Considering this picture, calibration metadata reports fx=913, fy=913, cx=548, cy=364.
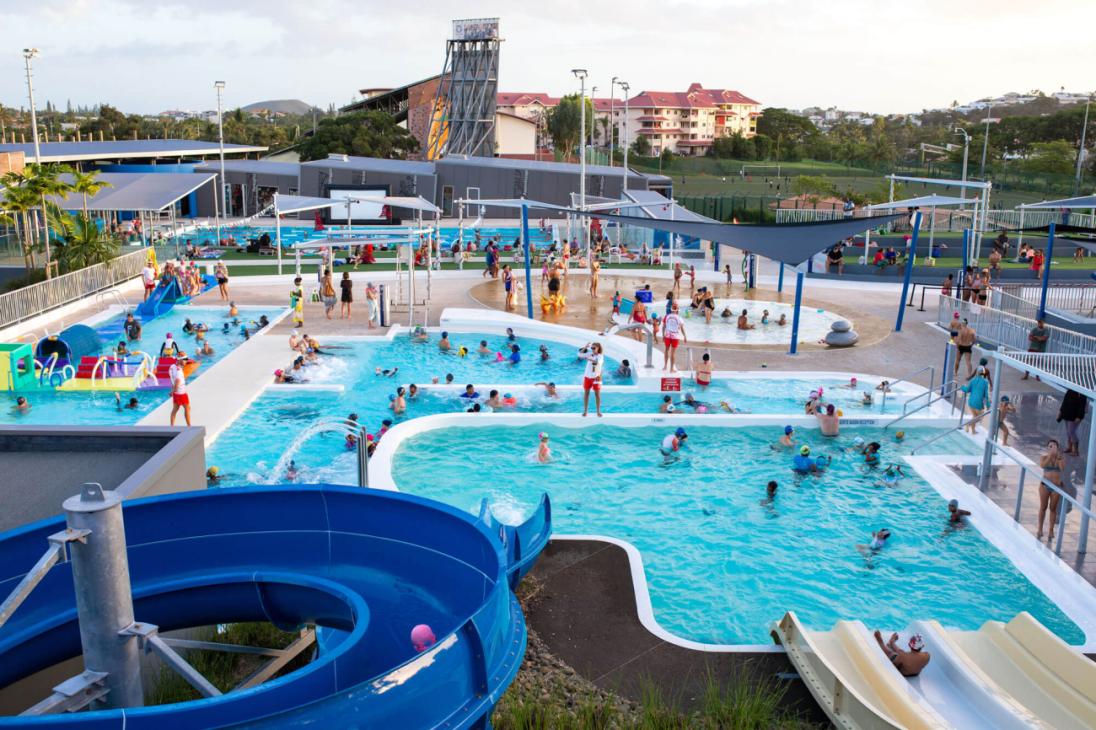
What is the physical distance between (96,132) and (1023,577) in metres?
93.0

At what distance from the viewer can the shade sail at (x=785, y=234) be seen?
59.6 ft

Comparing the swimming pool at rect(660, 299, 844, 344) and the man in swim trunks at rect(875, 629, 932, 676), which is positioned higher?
the swimming pool at rect(660, 299, 844, 344)

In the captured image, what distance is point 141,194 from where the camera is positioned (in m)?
31.9

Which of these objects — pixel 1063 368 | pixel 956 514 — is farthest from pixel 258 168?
pixel 1063 368

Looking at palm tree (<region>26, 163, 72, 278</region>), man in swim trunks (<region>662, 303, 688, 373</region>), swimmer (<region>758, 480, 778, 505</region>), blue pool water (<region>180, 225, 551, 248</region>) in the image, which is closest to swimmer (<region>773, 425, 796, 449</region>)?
swimmer (<region>758, 480, 778, 505</region>)

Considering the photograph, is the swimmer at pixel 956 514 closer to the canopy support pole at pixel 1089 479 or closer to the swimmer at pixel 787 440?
the canopy support pole at pixel 1089 479

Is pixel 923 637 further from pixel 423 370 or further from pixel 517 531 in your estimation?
pixel 423 370

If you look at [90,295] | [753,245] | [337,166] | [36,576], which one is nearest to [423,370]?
[753,245]

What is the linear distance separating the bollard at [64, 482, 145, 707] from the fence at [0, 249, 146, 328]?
61.6 ft

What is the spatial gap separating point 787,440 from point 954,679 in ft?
23.3

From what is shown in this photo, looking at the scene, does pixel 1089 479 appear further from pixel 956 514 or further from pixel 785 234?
pixel 785 234

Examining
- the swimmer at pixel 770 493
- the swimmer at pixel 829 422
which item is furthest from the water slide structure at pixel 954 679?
the swimmer at pixel 829 422

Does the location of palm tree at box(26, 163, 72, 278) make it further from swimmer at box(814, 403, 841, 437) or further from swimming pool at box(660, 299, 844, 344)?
swimmer at box(814, 403, 841, 437)

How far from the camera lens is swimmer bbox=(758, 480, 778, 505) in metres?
12.7
